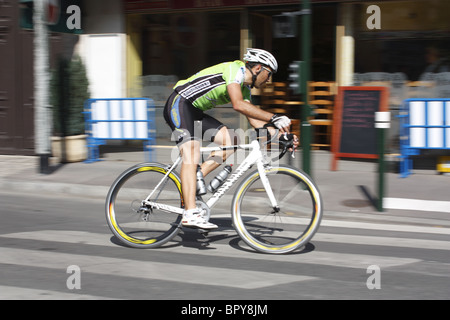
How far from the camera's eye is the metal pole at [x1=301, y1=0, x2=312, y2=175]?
29.8ft

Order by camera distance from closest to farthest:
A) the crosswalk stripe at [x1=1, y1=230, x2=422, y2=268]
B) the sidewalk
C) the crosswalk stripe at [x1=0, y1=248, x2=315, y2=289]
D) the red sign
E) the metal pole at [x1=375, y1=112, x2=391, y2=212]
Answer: the crosswalk stripe at [x1=0, y1=248, x2=315, y2=289], the crosswalk stripe at [x1=1, y1=230, x2=422, y2=268], the metal pole at [x1=375, y1=112, x2=391, y2=212], the sidewalk, the red sign

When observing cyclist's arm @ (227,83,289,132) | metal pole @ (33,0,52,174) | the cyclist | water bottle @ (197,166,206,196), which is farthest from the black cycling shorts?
metal pole @ (33,0,52,174)

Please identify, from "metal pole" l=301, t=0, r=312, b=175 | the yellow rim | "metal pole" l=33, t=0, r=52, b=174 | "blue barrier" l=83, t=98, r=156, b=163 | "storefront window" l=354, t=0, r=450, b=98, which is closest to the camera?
the yellow rim

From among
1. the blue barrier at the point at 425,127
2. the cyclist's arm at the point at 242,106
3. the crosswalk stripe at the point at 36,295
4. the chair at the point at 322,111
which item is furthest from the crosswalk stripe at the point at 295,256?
the chair at the point at 322,111

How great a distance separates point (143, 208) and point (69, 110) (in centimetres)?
674

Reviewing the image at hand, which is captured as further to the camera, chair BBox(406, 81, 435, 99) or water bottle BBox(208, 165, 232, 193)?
chair BBox(406, 81, 435, 99)

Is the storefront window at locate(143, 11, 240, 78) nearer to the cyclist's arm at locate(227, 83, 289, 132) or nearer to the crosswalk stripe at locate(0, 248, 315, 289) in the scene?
the cyclist's arm at locate(227, 83, 289, 132)

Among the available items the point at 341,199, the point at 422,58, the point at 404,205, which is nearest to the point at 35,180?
the point at 341,199

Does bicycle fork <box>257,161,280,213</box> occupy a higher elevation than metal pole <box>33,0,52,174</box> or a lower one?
lower

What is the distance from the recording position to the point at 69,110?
40.8ft

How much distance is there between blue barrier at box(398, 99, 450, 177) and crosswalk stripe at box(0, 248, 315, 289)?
19.6 ft

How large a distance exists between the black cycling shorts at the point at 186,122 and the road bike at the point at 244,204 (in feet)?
0.51

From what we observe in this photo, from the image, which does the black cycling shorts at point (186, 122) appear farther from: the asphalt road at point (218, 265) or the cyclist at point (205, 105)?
the asphalt road at point (218, 265)
